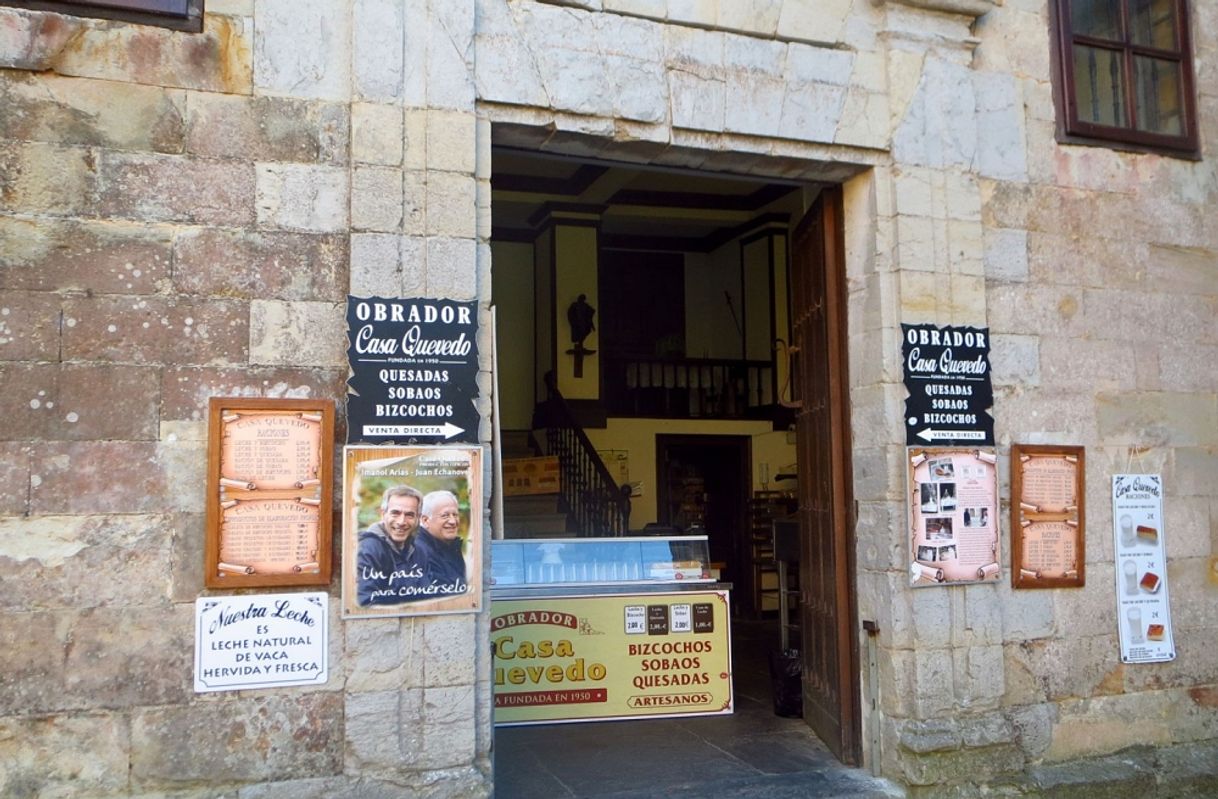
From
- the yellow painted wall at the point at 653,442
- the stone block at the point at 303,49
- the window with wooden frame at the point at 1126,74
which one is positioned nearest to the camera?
the stone block at the point at 303,49

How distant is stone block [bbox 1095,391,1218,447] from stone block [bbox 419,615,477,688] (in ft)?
11.5

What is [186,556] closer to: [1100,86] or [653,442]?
[1100,86]

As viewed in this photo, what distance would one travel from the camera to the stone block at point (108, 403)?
3.93m

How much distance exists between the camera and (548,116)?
474 cm

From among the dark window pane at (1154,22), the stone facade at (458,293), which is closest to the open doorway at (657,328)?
the dark window pane at (1154,22)

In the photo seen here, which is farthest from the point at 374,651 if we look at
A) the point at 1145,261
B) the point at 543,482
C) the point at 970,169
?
the point at 543,482

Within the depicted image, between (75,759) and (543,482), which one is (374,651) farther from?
(543,482)

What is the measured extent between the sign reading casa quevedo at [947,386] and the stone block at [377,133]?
8.32ft

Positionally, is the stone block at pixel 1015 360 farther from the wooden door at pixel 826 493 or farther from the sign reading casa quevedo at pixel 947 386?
the wooden door at pixel 826 493

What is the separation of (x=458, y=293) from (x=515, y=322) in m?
8.71

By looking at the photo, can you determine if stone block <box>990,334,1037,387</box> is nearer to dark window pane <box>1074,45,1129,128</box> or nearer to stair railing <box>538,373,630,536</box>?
dark window pane <box>1074,45,1129,128</box>

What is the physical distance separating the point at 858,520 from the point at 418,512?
2.28 meters

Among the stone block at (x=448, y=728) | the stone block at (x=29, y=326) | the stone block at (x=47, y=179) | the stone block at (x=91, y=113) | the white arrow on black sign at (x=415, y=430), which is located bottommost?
the stone block at (x=448, y=728)

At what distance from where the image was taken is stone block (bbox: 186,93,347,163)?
4191 mm
